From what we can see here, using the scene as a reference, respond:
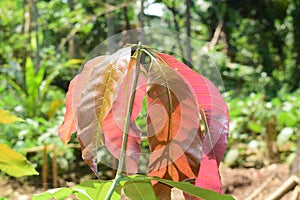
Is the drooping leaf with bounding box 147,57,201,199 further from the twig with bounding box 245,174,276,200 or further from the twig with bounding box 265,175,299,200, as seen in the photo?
the twig with bounding box 245,174,276,200

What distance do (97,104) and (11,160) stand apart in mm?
448

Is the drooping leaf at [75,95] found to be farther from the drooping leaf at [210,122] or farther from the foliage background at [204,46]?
the foliage background at [204,46]

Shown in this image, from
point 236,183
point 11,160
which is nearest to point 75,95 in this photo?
point 11,160

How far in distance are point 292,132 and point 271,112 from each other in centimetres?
23

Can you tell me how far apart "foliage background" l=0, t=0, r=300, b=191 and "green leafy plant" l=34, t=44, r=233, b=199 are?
1.91 m

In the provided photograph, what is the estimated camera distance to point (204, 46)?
10.9 feet

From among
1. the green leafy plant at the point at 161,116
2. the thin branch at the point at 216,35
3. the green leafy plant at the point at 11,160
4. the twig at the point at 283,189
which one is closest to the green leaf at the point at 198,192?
the green leafy plant at the point at 161,116

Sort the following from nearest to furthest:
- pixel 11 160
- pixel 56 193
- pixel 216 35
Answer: pixel 56 193
pixel 11 160
pixel 216 35

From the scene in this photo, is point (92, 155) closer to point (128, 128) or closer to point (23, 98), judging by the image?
point (128, 128)

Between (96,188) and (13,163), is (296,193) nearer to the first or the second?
(13,163)

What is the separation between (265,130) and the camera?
3.40 metres

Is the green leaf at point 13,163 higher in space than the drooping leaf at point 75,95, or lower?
lower

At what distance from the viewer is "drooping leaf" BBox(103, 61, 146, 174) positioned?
2.02ft

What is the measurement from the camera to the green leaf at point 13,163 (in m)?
0.92
